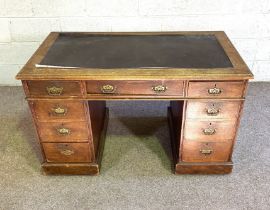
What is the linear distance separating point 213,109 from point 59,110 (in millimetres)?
825

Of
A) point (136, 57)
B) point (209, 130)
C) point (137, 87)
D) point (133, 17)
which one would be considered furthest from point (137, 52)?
point (133, 17)

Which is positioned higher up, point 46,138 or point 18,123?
point 46,138

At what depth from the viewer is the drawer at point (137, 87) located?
1358 millimetres

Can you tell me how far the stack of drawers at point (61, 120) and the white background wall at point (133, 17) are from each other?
113 centimetres

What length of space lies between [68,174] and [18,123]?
2.47 feet

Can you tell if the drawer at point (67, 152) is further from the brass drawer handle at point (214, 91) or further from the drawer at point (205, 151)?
the brass drawer handle at point (214, 91)

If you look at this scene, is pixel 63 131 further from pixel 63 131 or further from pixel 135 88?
pixel 135 88

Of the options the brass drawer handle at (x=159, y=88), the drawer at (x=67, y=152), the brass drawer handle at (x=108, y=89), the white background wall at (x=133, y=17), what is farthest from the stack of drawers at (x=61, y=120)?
the white background wall at (x=133, y=17)

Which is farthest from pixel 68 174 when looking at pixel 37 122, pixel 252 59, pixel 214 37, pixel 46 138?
pixel 252 59

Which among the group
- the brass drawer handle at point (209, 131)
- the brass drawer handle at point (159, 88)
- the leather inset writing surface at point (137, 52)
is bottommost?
the brass drawer handle at point (209, 131)

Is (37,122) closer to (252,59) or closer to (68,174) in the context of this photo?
(68,174)

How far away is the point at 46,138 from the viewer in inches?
61.6

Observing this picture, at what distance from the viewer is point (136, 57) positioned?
1.50m

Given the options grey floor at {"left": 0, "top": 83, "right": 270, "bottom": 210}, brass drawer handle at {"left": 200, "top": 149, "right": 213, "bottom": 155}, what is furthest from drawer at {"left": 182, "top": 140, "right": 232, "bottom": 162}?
grey floor at {"left": 0, "top": 83, "right": 270, "bottom": 210}
